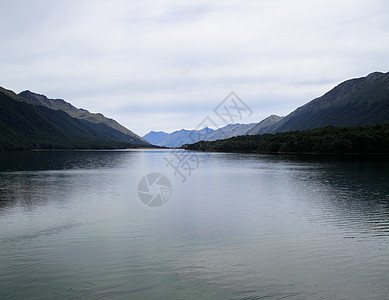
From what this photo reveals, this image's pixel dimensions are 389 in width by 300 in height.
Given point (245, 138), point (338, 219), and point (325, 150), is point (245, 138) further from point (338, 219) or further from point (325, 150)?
point (338, 219)

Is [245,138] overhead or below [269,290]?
overhead

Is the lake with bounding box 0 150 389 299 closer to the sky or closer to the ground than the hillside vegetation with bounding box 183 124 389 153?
closer to the ground

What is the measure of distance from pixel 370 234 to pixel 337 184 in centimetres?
2265

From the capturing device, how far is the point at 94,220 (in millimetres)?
21719

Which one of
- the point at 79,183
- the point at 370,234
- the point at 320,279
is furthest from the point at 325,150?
the point at 320,279

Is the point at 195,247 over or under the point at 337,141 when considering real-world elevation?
under

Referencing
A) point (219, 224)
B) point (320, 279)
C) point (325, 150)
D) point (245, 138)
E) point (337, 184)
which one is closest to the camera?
point (320, 279)

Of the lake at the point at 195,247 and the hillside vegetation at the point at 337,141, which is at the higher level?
the hillside vegetation at the point at 337,141

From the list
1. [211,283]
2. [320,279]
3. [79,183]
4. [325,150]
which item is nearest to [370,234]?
[320,279]

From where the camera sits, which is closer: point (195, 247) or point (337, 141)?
point (195, 247)

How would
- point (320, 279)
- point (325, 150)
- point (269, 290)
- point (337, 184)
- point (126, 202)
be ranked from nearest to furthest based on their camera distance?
point (269, 290) → point (320, 279) → point (126, 202) → point (337, 184) → point (325, 150)

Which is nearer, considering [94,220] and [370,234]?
[370,234]

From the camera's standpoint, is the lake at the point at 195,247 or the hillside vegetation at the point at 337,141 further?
the hillside vegetation at the point at 337,141

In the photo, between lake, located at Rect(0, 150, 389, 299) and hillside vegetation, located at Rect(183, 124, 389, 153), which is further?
hillside vegetation, located at Rect(183, 124, 389, 153)
